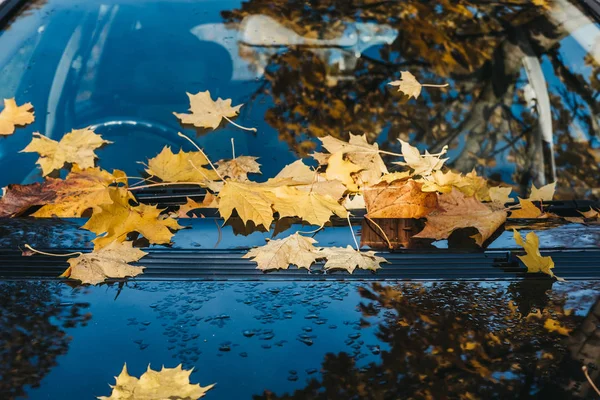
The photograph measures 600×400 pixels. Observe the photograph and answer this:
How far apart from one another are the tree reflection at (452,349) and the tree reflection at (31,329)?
382 mm

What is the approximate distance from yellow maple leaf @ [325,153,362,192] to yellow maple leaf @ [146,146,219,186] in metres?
0.33

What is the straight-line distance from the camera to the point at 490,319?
1.41m

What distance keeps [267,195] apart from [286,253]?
323mm

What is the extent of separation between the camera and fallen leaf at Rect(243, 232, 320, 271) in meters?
1.70

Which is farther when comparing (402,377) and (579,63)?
(579,63)

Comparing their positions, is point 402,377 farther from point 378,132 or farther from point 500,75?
point 500,75

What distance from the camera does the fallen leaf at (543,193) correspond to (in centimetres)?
222

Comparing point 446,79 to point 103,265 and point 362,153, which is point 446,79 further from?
point 103,265

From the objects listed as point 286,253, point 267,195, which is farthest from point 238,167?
point 286,253

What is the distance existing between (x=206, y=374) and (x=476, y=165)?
4.45 ft

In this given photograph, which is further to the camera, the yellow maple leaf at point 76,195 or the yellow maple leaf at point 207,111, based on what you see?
the yellow maple leaf at point 207,111

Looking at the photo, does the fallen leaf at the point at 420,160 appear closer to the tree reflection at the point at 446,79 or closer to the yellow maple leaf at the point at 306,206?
the tree reflection at the point at 446,79

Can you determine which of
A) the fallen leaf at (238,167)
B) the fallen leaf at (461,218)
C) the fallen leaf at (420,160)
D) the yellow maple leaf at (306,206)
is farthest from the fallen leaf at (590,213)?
the fallen leaf at (238,167)

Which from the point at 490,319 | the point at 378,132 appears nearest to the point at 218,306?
the point at 490,319
